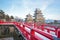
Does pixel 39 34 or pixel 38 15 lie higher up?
pixel 38 15

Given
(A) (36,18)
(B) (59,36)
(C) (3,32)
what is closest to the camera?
(B) (59,36)

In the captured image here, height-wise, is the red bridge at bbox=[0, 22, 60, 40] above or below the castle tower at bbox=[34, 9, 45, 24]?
below

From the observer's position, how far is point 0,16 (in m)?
61.2

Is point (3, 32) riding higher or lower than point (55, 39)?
lower

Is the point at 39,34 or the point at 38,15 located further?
the point at 38,15

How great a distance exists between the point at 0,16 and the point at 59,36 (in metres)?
59.8

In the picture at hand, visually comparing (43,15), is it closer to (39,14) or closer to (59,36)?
(39,14)

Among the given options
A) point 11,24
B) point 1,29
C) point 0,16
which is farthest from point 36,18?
point 11,24

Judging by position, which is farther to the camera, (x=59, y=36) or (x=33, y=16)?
(x=33, y=16)

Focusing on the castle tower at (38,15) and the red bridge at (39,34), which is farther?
the castle tower at (38,15)

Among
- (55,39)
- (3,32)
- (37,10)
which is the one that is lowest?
(3,32)

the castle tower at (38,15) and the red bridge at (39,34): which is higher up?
the castle tower at (38,15)

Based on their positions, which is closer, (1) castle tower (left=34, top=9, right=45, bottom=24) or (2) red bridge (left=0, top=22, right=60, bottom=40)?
(2) red bridge (left=0, top=22, right=60, bottom=40)

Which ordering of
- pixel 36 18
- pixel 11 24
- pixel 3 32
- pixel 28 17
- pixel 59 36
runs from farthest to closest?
1. pixel 28 17
2. pixel 36 18
3. pixel 3 32
4. pixel 11 24
5. pixel 59 36
